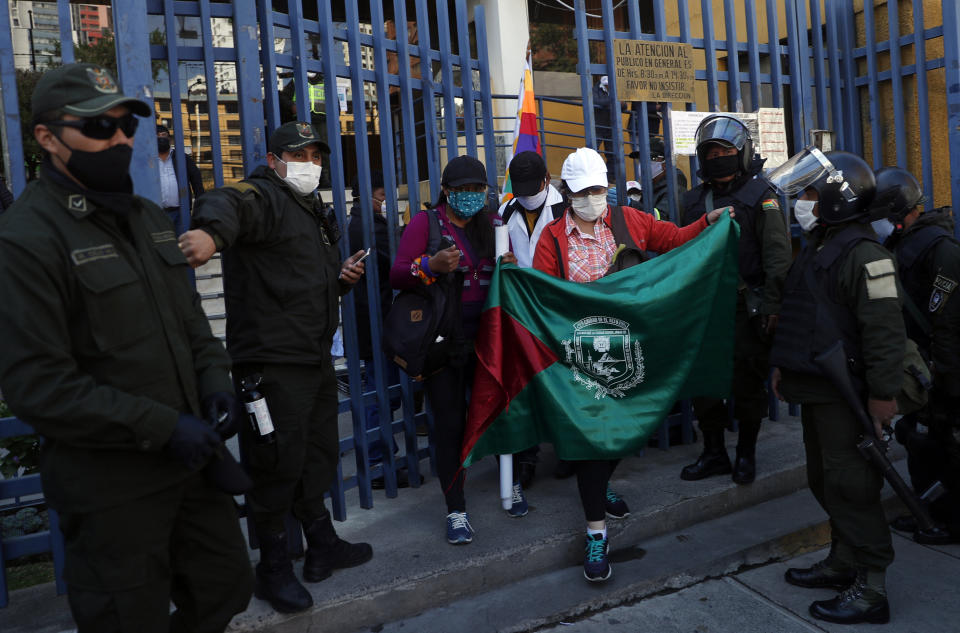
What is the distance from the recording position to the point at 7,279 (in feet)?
7.05

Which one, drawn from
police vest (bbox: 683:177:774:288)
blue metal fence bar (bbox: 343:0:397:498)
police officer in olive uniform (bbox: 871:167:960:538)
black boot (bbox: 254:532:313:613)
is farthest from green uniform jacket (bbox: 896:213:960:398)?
black boot (bbox: 254:532:313:613)

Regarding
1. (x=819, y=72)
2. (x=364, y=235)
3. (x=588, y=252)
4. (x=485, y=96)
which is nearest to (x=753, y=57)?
(x=819, y=72)

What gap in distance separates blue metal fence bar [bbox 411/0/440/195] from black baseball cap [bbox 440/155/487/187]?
0.64 meters

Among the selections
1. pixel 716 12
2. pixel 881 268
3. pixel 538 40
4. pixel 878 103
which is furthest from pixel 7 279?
pixel 538 40

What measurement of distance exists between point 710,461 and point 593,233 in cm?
159

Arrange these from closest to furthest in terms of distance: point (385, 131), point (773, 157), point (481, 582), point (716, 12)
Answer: point (481, 582)
point (385, 131)
point (773, 157)
point (716, 12)

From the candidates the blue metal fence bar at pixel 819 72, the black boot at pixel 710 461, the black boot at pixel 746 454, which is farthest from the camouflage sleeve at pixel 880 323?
the blue metal fence bar at pixel 819 72

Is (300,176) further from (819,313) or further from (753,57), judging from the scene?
(753,57)

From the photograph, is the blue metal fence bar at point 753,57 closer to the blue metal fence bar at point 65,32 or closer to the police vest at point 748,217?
the police vest at point 748,217

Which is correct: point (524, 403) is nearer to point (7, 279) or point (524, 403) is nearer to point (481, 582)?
point (481, 582)

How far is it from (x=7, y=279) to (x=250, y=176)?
150 cm

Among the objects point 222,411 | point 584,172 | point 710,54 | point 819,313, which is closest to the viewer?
point 222,411

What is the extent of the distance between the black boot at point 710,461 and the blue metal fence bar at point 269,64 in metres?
2.98

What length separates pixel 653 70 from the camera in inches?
207
